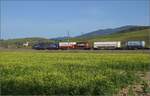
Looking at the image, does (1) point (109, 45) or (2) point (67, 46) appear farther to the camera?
(2) point (67, 46)

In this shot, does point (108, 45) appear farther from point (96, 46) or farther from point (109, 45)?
point (96, 46)

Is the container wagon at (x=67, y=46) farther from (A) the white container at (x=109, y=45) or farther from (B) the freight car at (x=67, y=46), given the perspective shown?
(A) the white container at (x=109, y=45)

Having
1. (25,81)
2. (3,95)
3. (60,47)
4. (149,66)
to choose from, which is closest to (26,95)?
(3,95)

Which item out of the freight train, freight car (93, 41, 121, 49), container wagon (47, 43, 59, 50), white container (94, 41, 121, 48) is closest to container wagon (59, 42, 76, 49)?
the freight train

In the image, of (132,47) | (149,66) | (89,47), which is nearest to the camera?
(149,66)

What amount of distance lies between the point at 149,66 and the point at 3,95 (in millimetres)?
21113

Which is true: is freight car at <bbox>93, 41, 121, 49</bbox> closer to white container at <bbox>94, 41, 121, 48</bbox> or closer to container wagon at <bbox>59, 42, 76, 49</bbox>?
white container at <bbox>94, 41, 121, 48</bbox>

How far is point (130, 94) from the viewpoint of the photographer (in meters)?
15.3

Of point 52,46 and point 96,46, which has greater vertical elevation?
point 52,46

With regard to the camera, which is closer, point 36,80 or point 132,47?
point 36,80

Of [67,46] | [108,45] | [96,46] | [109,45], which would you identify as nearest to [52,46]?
[67,46]

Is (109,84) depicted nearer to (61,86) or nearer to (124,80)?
(61,86)

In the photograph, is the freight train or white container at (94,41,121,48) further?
white container at (94,41,121,48)

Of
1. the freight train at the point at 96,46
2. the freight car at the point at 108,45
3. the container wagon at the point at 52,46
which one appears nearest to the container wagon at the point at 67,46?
the freight train at the point at 96,46
